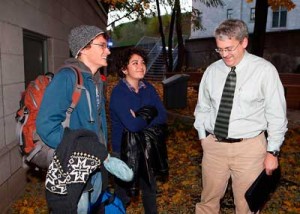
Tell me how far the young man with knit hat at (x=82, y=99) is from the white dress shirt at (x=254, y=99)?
3.63 feet

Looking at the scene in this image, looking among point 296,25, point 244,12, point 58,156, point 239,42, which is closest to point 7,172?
point 58,156

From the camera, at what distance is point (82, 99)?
93.6 inches

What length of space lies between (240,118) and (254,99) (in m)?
0.21

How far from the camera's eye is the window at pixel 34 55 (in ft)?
17.6

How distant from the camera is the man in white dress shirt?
2.81m

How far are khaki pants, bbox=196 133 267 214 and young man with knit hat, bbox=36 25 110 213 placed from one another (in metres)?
1.14

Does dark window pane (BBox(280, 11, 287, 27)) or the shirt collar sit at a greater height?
dark window pane (BBox(280, 11, 287, 27))

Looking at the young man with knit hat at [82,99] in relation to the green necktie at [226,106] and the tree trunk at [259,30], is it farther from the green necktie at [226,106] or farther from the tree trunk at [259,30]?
the tree trunk at [259,30]

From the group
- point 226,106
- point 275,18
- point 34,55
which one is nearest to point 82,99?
point 226,106

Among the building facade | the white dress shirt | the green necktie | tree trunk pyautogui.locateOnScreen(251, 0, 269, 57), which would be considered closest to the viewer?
the white dress shirt

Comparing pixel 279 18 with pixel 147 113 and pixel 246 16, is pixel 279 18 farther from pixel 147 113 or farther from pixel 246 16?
pixel 147 113

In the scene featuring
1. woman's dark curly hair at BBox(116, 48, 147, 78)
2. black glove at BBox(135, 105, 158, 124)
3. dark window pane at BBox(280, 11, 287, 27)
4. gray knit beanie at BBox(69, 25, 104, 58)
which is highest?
dark window pane at BBox(280, 11, 287, 27)

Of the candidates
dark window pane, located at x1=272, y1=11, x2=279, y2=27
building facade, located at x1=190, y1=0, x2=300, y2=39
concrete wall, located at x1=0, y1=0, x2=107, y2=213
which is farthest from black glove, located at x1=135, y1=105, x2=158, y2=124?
dark window pane, located at x1=272, y1=11, x2=279, y2=27

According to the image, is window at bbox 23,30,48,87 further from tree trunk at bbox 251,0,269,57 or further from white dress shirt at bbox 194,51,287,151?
tree trunk at bbox 251,0,269,57
